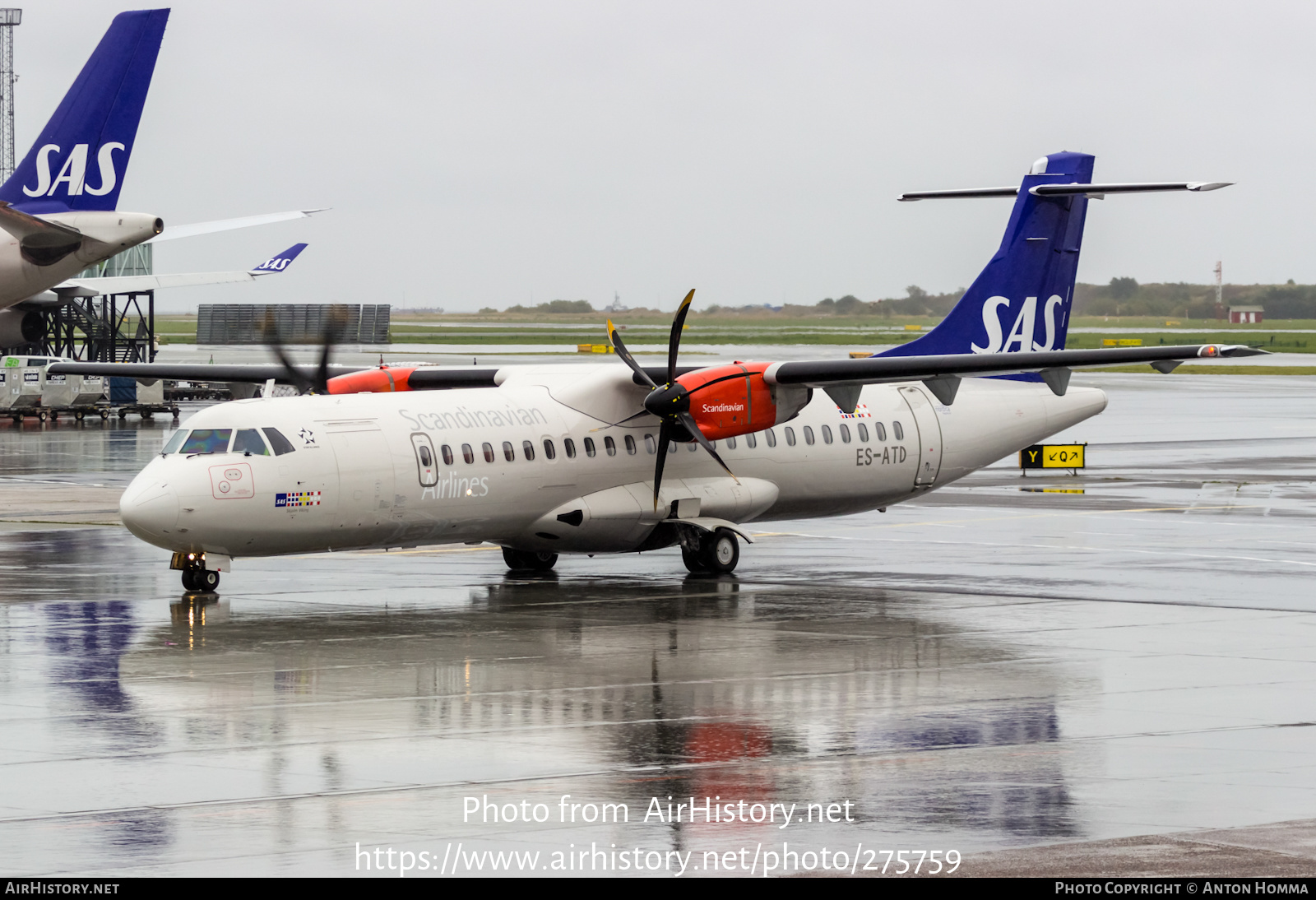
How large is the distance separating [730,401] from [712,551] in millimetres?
2280

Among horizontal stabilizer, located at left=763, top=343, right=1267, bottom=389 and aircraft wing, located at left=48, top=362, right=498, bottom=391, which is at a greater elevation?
horizontal stabilizer, located at left=763, top=343, right=1267, bottom=389

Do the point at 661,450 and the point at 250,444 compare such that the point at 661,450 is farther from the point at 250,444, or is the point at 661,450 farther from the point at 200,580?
the point at 200,580

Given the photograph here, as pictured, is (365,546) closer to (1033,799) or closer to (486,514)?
(486,514)

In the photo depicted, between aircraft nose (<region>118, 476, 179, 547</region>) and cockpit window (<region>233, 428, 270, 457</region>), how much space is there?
3.41ft

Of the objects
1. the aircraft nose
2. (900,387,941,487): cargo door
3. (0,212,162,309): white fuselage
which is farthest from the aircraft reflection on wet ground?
(0,212,162,309): white fuselage

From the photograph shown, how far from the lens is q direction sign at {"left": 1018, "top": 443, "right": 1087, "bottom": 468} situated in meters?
41.7

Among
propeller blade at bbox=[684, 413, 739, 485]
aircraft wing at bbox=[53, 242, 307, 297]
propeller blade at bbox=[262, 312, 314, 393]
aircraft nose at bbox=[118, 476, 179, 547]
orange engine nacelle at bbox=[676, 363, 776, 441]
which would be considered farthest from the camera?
aircraft wing at bbox=[53, 242, 307, 297]

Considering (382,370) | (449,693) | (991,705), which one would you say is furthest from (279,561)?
(991,705)

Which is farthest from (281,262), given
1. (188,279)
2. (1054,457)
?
(1054,457)

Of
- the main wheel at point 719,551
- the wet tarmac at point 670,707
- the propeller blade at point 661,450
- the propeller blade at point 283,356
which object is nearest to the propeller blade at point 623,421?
the propeller blade at point 661,450

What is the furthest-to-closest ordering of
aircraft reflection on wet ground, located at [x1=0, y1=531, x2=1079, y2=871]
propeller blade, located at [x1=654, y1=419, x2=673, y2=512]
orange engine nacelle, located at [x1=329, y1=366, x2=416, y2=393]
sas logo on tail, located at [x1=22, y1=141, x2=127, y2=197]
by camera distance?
orange engine nacelle, located at [x1=329, y1=366, x2=416, y2=393]
sas logo on tail, located at [x1=22, y1=141, x2=127, y2=197]
propeller blade, located at [x1=654, y1=419, x2=673, y2=512]
aircraft reflection on wet ground, located at [x1=0, y1=531, x2=1079, y2=871]

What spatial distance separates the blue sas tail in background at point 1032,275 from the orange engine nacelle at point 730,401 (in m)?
4.70

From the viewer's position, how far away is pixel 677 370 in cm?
2539

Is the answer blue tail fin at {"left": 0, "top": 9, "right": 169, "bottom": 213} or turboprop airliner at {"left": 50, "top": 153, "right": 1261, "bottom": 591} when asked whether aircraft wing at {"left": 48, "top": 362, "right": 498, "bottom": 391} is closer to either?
turboprop airliner at {"left": 50, "top": 153, "right": 1261, "bottom": 591}
